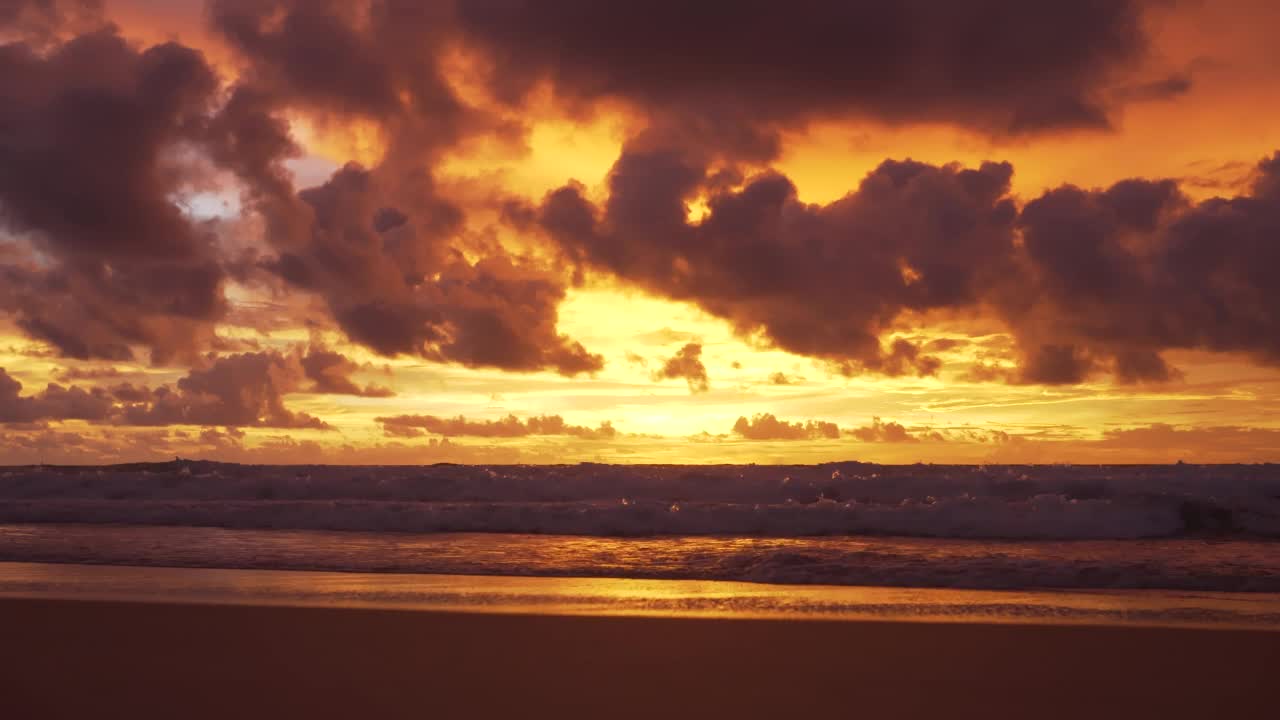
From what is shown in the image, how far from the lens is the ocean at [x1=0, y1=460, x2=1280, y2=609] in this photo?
16.0m

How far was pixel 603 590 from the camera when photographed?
44.9 feet

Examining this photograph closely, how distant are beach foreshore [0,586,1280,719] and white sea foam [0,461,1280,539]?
1239 cm

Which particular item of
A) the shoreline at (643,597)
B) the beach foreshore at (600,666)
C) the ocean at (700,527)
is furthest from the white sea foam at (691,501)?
the beach foreshore at (600,666)

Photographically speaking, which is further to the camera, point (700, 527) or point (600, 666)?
point (700, 527)

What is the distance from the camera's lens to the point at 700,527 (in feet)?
76.7

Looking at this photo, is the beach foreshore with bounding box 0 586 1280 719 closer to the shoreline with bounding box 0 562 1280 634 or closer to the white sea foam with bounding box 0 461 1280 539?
the shoreline with bounding box 0 562 1280 634

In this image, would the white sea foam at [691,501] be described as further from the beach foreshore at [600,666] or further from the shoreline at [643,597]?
the beach foreshore at [600,666]

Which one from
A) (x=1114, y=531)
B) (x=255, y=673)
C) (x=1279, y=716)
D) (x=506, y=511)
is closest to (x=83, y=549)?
(x=506, y=511)

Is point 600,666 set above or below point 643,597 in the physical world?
above

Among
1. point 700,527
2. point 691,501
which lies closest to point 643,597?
point 700,527

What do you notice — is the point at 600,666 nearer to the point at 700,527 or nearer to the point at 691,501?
the point at 700,527

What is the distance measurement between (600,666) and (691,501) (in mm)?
23377

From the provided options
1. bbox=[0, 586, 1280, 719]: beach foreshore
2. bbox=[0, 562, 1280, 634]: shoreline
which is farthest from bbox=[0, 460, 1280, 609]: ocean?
bbox=[0, 586, 1280, 719]: beach foreshore

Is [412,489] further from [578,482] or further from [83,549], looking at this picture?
[83,549]
